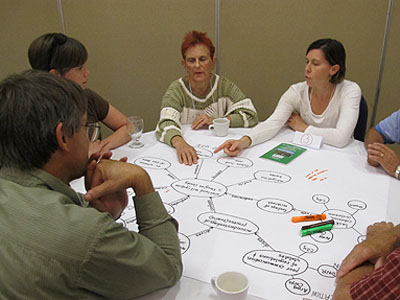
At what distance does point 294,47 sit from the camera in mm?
3334

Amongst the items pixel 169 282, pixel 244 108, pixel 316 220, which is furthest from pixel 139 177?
pixel 244 108

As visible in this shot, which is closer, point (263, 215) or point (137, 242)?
point (137, 242)

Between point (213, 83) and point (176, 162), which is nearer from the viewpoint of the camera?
point (176, 162)

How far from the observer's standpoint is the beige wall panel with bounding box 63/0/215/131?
3.41 m

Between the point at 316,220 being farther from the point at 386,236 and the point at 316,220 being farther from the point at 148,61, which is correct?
the point at 148,61

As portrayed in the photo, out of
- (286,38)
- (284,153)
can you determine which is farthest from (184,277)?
(286,38)

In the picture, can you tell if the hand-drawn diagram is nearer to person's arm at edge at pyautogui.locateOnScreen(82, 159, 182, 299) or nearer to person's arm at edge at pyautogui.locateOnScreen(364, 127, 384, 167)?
person's arm at edge at pyautogui.locateOnScreen(82, 159, 182, 299)

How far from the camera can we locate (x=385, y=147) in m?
1.64

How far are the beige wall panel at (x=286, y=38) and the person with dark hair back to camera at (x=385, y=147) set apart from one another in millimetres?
1519

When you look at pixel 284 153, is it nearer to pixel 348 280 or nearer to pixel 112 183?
pixel 348 280

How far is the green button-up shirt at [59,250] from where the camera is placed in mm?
756

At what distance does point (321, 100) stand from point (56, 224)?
1.91 metres

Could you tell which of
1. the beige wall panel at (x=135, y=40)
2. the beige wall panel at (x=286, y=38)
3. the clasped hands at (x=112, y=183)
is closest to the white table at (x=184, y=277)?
the clasped hands at (x=112, y=183)

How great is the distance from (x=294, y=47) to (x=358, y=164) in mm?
→ 1941
